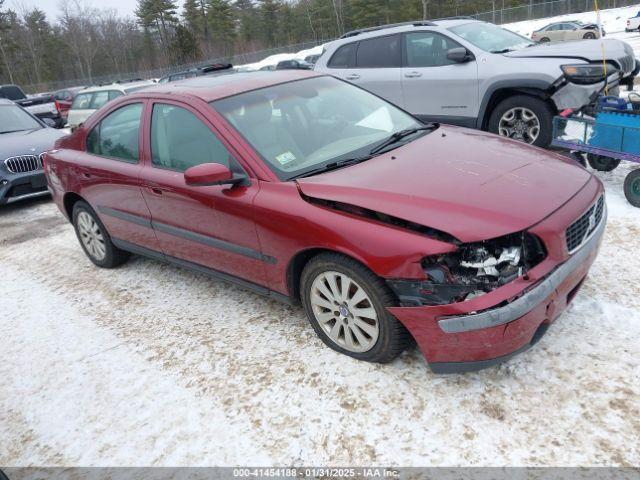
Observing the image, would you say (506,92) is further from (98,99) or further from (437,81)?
(98,99)

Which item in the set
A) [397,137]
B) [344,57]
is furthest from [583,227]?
[344,57]

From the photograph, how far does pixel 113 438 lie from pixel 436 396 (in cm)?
177

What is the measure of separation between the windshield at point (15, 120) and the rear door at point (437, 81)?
21.4ft

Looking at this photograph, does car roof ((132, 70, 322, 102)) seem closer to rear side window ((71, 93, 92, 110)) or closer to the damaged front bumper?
the damaged front bumper

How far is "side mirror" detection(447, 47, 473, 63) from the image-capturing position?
6.46m

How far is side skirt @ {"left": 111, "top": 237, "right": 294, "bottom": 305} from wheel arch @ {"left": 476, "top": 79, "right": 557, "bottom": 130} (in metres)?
4.26

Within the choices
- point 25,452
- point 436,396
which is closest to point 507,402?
point 436,396

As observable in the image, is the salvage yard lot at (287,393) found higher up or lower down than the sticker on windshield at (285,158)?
lower down

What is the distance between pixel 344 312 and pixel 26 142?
712 centimetres

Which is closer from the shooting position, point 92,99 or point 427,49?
point 427,49

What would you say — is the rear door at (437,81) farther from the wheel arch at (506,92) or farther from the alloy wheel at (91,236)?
the alloy wheel at (91,236)

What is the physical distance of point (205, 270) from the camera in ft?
12.5

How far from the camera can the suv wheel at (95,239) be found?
15.9 ft

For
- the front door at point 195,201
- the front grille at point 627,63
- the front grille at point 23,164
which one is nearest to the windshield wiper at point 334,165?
the front door at point 195,201
